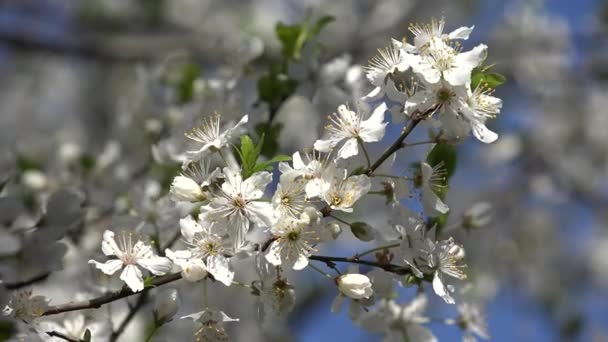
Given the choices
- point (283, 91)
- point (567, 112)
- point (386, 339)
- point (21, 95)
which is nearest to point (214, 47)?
point (283, 91)

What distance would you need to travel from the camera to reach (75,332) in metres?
1.52

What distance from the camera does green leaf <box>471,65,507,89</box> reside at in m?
1.43

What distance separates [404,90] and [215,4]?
222 inches

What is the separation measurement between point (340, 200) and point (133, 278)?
14.4 inches

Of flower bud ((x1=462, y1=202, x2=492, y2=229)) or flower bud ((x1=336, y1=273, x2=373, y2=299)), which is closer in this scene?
flower bud ((x1=336, y1=273, x2=373, y2=299))

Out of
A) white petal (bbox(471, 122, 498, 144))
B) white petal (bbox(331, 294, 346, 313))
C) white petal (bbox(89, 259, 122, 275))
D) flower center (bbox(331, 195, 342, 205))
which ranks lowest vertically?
white petal (bbox(331, 294, 346, 313))

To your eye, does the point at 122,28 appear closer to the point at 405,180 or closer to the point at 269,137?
the point at 269,137

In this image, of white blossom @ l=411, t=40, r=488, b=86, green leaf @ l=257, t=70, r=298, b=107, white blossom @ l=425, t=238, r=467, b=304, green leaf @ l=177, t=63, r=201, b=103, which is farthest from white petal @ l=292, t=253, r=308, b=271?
green leaf @ l=177, t=63, r=201, b=103

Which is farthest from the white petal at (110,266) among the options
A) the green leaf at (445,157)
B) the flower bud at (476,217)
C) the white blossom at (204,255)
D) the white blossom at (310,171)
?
the flower bud at (476,217)

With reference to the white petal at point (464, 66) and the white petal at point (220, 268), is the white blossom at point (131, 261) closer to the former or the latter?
the white petal at point (220, 268)

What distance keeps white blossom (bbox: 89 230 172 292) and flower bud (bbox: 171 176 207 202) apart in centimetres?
11

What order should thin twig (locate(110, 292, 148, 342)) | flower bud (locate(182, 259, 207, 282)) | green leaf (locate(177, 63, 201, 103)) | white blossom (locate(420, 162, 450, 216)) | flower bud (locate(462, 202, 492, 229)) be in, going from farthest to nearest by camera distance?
green leaf (locate(177, 63, 201, 103)), flower bud (locate(462, 202, 492, 229)), thin twig (locate(110, 292, 148, 342)), white blossom (locate(420, 162, 450, 216)), flower bud (locate(182, 259, 207, 282))

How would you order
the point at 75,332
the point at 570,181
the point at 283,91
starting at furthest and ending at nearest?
the point at 570,181, the point at 283,91, the point at 75,332

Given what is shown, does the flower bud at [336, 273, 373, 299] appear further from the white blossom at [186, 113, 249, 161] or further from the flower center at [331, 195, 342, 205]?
the white blossom at [186, 113, 249, 161]
